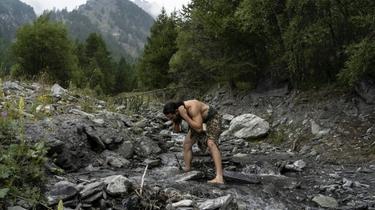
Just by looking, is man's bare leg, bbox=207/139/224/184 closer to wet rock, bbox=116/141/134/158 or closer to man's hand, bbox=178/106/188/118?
man's hand, bbox=178/106/188/118

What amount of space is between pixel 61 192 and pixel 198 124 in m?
3.28

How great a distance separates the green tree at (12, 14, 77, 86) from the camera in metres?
33.8

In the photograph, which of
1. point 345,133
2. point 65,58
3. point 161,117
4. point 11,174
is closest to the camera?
point 11,174

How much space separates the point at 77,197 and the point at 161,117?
10609 millimetres

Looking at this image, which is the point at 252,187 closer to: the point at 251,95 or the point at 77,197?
the point at 77,197

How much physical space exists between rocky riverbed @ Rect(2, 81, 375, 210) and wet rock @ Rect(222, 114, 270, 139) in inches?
1.3

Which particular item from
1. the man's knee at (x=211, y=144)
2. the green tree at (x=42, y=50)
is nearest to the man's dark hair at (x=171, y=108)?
the man's knee at (x=211, y=144)

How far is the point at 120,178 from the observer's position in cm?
622

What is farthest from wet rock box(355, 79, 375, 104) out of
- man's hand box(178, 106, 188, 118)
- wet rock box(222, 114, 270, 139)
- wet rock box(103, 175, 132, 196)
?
wet rock box(103, 175, 132, 196)

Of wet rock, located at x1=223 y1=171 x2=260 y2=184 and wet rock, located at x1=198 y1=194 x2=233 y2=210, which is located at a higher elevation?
wet rock, located at x1=198 y1=194 x2=233 y2=210

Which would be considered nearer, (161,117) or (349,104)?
(349,104)

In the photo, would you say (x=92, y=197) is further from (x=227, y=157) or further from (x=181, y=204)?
(x=227, y=157)

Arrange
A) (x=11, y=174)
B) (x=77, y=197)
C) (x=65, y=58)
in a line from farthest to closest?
1. (x=65, y=58)
2. (x=77, y=197)
3. (x=11, y=174)

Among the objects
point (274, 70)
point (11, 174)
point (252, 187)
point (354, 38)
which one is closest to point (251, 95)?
point (274, 70)
